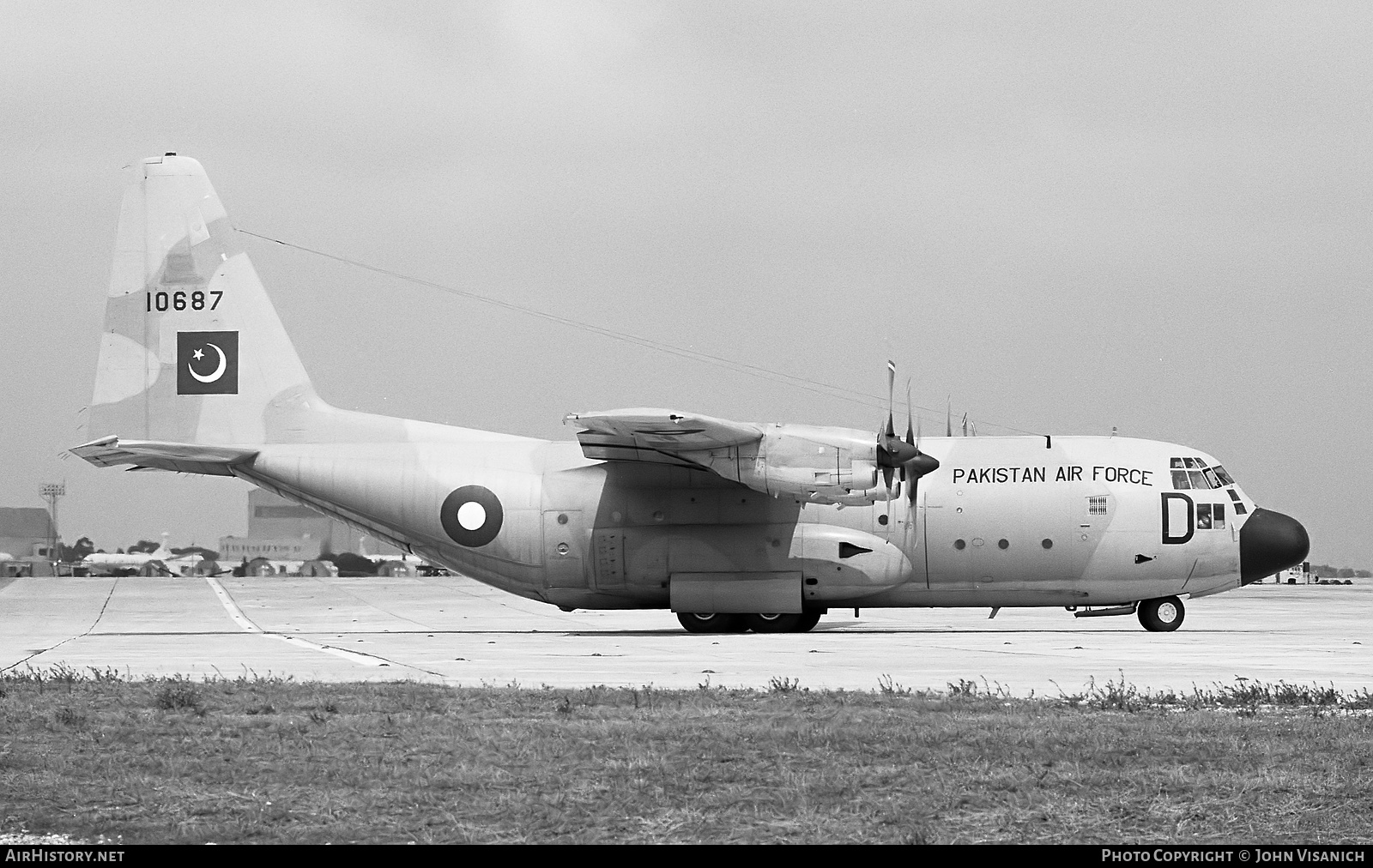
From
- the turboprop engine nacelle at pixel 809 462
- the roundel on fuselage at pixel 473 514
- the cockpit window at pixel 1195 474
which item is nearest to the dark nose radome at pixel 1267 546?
the cockpit window at pixel 1195 474

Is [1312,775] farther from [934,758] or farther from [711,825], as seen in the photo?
[711,825]

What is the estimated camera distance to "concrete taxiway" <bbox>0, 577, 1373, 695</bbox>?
17.5 m

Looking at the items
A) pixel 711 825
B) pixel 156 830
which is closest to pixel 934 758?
pixel 711 825

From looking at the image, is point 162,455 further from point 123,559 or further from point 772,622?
point 123,559

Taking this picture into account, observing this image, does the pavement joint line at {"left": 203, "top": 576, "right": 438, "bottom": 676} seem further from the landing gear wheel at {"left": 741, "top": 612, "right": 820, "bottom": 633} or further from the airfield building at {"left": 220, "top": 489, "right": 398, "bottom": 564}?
the airfield building at {"left": 220, "top": 489, "right": 398, "bottom": 564}

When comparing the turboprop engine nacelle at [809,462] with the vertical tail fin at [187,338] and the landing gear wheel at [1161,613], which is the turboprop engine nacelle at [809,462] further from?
the vertical tail fin at [187,338]

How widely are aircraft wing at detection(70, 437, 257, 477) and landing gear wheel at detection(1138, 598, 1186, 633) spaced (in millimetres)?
19241

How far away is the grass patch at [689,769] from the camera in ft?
28.4

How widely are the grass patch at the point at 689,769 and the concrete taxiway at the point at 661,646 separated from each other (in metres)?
2.99

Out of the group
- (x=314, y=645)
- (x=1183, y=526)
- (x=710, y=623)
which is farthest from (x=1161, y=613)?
(x=314, y=645)

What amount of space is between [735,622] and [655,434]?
5130 millimetres

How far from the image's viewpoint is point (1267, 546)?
29609 millimetres

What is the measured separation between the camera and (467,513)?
29859 mm

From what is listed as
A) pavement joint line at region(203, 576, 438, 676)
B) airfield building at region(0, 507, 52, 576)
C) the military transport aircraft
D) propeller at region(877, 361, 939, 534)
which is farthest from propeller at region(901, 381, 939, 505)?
airfield building at region(0, 507, 52, 576)
